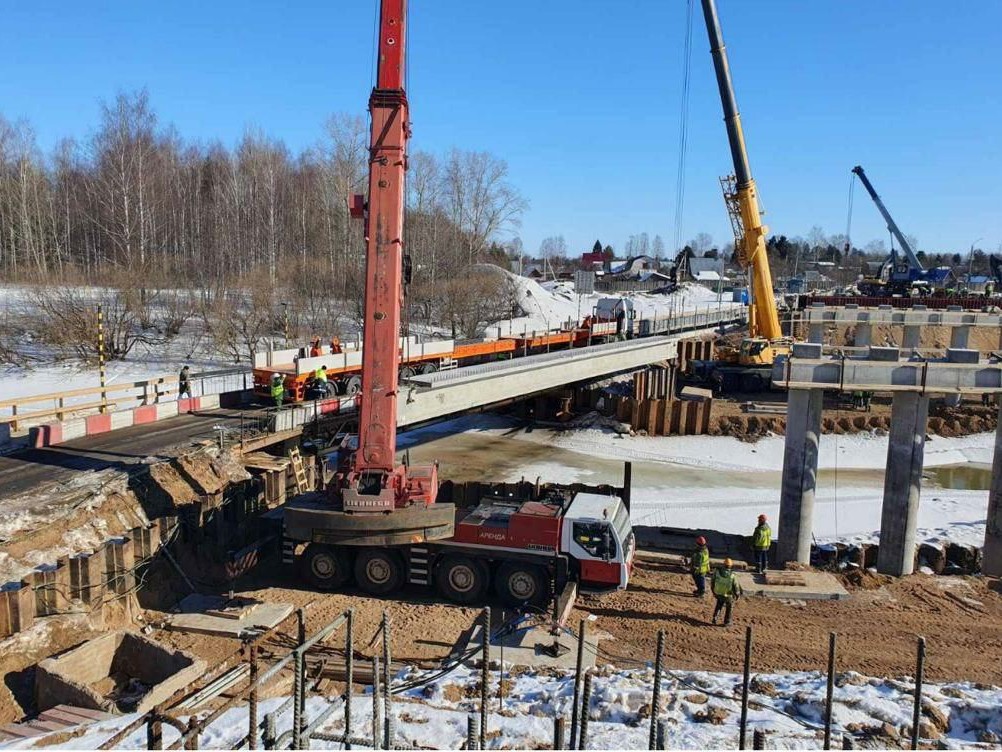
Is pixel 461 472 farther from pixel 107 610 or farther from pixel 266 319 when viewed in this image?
pixel 266 319

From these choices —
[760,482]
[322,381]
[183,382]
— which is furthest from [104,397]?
[760,482]

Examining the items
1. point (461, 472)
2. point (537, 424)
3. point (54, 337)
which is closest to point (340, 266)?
point (54, 337)

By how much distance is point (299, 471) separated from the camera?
758 inches

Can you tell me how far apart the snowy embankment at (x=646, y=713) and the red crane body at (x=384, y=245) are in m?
4.46

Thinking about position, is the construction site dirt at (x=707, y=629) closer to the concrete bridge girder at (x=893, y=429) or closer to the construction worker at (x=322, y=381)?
the concrete bridge girder at (x=893, y=429)

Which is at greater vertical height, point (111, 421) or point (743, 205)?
point (743, 205)

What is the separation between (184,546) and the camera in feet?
49.2

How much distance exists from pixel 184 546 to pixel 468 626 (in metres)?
6.35

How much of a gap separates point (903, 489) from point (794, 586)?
153 inches

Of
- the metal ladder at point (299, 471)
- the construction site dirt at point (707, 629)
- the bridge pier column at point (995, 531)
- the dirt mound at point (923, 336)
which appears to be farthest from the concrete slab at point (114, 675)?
the dirt mound at point (923, 336)

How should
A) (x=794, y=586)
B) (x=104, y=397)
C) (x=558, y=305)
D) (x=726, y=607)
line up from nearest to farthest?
(x=726, y=607) < (x=794, y=586) < (x=104, y=397) < (x=558, y=305)

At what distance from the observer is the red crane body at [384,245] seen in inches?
508

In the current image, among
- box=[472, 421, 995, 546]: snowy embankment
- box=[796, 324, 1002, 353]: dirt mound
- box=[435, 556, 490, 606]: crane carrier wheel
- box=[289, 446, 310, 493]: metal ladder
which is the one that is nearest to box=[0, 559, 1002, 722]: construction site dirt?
box=[435, 556, 490, 606]: crane carrier wheel

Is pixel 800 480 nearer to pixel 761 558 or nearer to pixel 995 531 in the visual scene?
pixel 761 558
